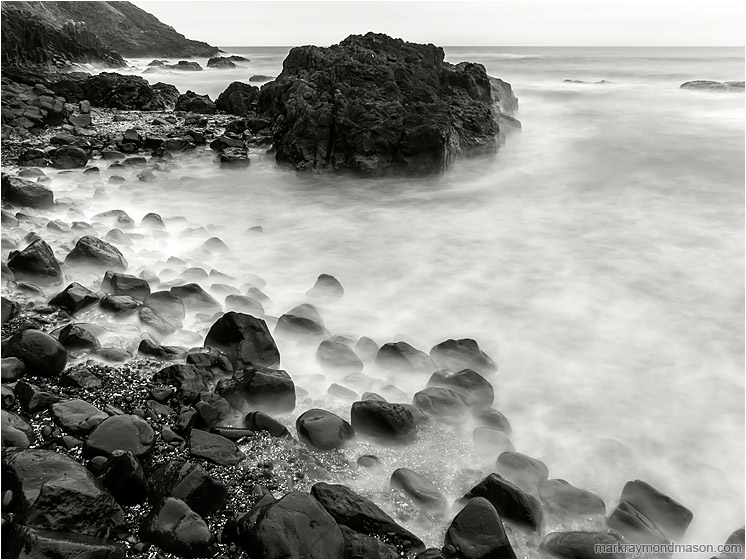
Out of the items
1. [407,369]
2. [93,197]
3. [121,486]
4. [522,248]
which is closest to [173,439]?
[121,486]

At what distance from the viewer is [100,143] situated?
1053 centimetres

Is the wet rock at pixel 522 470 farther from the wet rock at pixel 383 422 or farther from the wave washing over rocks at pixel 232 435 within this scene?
the wet rock at pixel 383 422

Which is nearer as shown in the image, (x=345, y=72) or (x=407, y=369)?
(x=407, y=369)

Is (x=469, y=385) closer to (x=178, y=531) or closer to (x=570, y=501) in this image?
(x=570, y=501)

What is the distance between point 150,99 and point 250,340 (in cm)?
1536

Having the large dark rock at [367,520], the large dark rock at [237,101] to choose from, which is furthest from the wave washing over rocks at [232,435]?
the large dark rock at [237,101]

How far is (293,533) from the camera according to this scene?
211cm

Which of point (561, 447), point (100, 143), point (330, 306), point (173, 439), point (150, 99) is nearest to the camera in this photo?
point (173, 439)

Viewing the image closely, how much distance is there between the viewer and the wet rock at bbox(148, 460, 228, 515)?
230 centimetres

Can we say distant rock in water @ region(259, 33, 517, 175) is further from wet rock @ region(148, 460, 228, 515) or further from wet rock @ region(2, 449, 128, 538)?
wet rock @ region(2, 449, 128, 538)

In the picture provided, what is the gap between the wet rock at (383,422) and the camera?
3.04m

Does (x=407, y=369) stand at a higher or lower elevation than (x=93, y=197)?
lower

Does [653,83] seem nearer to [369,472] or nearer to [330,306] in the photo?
[330,306]

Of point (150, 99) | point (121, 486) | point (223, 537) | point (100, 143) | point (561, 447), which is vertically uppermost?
point (150, 99)
